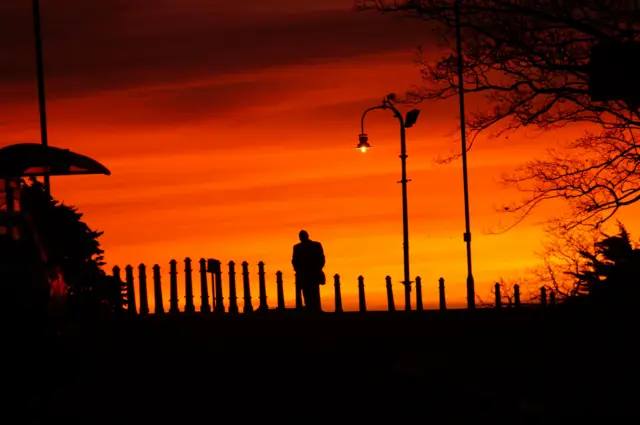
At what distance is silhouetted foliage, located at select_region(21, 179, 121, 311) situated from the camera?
1330 inches

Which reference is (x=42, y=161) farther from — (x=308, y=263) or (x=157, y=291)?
(x=157, y=291)

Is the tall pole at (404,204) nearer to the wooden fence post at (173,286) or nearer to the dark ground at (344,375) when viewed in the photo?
the wooden fence post at (173,286)

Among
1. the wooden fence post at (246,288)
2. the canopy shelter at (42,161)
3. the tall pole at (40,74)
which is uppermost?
the tall pole at (40,74)

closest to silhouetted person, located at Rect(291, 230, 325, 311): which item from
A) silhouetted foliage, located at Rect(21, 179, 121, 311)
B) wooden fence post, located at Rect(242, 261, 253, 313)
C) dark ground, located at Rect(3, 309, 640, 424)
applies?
silhouetted foliage, located at Rect(21, 179, 121, 311)

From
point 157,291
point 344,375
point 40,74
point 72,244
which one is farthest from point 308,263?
point 344,375

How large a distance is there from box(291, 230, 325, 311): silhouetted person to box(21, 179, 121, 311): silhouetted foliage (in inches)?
170

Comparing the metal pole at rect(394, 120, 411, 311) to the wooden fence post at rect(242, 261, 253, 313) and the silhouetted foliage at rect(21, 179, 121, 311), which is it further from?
the silhouetted foliage at rect(21, 179, 121, 311)

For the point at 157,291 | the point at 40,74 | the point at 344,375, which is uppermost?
the point at 40,74

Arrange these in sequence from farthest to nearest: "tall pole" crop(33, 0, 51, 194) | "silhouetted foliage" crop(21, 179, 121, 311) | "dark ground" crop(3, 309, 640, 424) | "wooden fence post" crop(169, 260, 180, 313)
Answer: "wooden fence post" crop(169, 260, 180, 313)
"tall pole" crop(33, 0, 51, 194)
"silhouetted foliage" crop(21, 179, 121, 311)
"dark ground" crop(3, 309, 640, 424)

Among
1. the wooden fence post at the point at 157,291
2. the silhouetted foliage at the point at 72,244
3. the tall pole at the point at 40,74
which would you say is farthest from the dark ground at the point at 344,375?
the wooden fence post at the point at 157,291

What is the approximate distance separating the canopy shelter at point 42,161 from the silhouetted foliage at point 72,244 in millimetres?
503

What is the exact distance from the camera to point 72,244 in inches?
1364

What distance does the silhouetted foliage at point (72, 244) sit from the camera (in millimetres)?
33781

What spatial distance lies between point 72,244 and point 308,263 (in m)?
5.60
